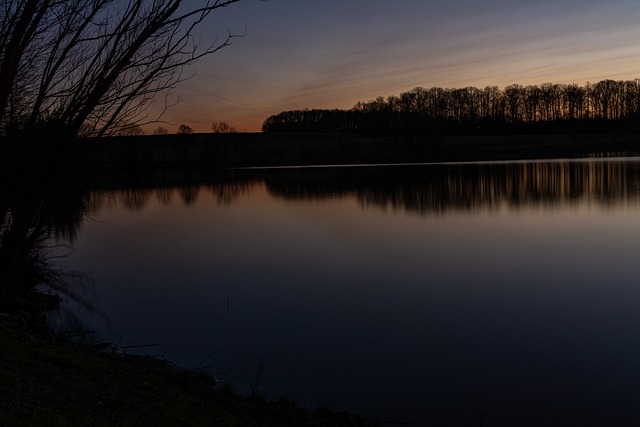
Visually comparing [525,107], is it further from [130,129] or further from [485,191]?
[130,129]

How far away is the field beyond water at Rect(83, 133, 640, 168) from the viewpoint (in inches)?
2753

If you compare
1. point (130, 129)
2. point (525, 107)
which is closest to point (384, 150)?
point (525, 107)

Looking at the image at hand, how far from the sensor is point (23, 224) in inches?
377

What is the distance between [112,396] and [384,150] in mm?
72216

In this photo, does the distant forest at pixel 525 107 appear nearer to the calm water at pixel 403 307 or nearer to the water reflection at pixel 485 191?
the water reflection at pixel 485 191

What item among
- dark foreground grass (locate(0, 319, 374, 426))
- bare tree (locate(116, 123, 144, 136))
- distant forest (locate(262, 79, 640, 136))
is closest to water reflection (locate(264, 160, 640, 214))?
bare tree (locate(116, 123, 144, 136))

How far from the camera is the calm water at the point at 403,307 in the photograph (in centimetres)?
609

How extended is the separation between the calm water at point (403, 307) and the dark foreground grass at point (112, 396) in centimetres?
59

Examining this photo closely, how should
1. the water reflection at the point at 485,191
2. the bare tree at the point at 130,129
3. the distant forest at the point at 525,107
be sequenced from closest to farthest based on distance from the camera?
the bare tree at the point at 130,129 < the water reflection at the point at 485,191 < the distant forest at the point at 525,107

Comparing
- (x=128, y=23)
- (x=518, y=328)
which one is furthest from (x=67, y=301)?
(x=518, y=328)

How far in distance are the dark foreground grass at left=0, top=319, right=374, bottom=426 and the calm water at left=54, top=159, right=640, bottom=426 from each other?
1.93 feet

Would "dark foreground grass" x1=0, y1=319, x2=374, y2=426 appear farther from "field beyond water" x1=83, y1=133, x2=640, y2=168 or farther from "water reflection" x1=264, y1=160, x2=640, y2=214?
"field beyond water" x1=83, y1=133, x2=640, y2=168

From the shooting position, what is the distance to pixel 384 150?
7544cm

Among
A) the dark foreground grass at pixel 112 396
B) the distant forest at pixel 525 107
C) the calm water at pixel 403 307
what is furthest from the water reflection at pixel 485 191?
the distant forest at pixel 525 107
